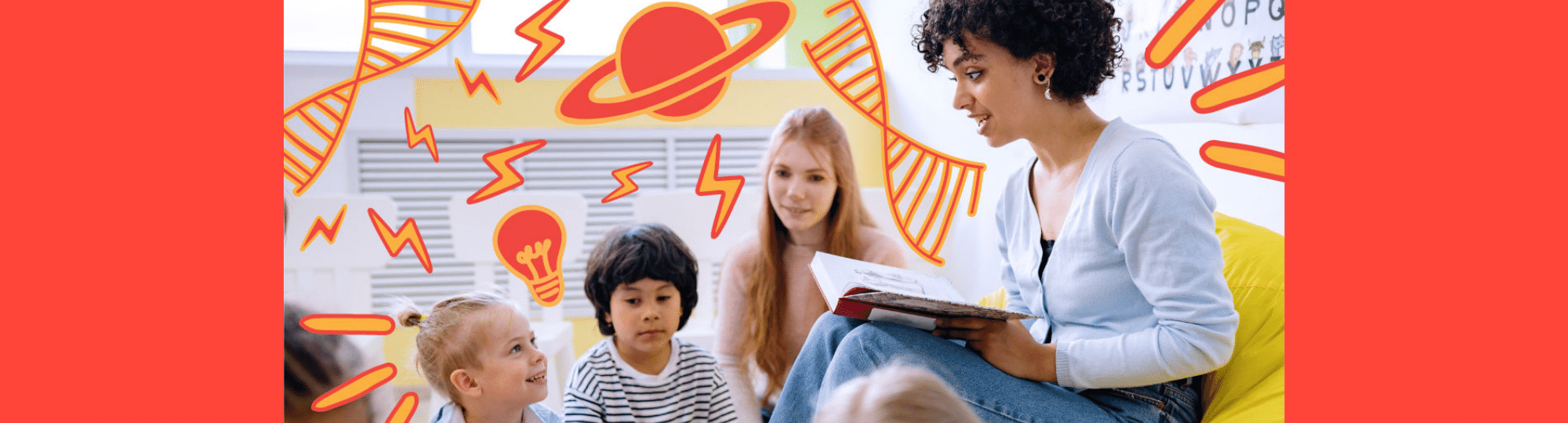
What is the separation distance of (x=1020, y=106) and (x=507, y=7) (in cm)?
196

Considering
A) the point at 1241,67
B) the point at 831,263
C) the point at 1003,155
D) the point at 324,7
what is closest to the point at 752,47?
the point at 1003,155

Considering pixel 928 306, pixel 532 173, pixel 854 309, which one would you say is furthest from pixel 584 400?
pixel 532 173

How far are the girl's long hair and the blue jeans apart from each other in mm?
622

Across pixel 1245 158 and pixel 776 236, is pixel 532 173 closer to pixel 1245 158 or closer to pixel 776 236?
pixel 776 236

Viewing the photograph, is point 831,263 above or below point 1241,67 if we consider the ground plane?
below

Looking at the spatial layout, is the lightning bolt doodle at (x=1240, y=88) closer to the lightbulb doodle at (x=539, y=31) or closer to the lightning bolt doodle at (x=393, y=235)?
the lightbulb doodle at (x=539, y=31)

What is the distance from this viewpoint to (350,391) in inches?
60.2

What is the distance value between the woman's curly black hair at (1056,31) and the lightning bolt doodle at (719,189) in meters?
1.20

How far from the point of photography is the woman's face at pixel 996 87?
1.27m

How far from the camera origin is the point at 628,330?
173cm

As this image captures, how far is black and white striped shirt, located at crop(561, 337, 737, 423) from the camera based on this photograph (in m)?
1.67

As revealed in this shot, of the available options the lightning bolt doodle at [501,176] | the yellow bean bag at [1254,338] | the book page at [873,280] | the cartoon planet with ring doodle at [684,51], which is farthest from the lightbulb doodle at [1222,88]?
the lightning bolt doodle at [501,176]

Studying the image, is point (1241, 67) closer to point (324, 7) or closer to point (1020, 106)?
point (1020, 106)

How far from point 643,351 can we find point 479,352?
0.30 m
